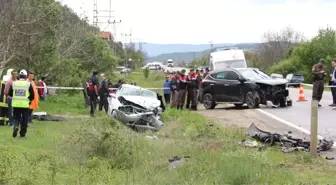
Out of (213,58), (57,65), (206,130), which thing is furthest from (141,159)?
(213,58)

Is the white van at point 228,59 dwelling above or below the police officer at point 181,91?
above

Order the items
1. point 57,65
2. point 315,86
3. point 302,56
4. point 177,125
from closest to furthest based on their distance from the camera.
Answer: point 177,125
point 315,86
point 57,65
point 302,56

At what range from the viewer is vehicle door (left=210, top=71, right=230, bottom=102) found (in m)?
22.2

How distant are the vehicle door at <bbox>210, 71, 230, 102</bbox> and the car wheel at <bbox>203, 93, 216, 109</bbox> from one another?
0.29m

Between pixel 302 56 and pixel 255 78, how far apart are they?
53191mm

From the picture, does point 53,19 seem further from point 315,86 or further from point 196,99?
point 315,86

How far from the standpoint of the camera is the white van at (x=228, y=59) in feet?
116

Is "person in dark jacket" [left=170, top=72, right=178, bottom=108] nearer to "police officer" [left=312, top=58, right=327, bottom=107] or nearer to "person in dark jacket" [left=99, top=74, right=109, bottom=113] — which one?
"person in dark jacket" [left=99, top=74, right=109, bottom=113]

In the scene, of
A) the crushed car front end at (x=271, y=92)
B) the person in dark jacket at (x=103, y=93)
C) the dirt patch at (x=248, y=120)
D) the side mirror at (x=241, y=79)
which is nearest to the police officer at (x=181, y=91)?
the dirt patch at (x=248, y=120)

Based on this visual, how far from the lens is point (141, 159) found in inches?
374

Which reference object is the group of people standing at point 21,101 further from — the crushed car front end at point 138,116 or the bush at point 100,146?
the bush at point 100,146

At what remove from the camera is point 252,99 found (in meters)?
21.2

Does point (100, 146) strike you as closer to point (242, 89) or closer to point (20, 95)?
point (20, 95)

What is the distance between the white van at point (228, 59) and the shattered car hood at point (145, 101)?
17.9 metres
